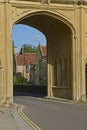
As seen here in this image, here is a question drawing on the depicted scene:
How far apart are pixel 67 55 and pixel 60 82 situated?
3.07 metres

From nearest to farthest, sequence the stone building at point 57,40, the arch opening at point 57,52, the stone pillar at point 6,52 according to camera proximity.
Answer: the stone pillar at point 6,52 → the stone building at point 57,40 → the arch opening at point 57,52

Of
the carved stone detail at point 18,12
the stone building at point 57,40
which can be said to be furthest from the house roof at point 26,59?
the carved stone detail at point 18,12

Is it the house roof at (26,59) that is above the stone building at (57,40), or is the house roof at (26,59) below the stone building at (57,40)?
above

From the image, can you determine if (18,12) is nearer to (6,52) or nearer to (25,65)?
(6,52)

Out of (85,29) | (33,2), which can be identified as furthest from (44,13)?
(85,29)

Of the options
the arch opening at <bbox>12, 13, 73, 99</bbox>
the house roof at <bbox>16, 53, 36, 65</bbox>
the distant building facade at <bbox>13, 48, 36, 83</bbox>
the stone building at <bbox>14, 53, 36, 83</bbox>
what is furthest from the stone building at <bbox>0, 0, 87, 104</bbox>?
the house roof at <bbox>16, 53, 36, 65</bbox>

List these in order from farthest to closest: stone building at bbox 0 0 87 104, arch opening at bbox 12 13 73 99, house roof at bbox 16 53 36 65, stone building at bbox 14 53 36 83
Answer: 1. house roof at bbox 16 53 36 65
2. stone building at bbox 14 53 36 83
3. arch opening at bbox 12 13 73 99
4. stone building at bbox 0 0 87 104

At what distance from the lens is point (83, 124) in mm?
18641

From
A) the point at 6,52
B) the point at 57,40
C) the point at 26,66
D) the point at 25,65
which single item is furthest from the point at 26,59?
the point at 6,52

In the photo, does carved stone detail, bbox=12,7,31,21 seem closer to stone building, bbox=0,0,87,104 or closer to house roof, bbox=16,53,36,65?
stone building, bbox=0,0,87,104

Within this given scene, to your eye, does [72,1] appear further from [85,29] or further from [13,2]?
[13,2]

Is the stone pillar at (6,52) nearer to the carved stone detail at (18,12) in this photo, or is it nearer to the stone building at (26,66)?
the carved stone detail at (18,12)

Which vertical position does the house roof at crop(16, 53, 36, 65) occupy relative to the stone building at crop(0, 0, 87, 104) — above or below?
above

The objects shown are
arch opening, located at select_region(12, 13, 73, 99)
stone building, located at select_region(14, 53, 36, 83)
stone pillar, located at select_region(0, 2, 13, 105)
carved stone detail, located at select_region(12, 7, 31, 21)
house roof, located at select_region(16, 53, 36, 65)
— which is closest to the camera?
stone pillar, located at select_region(0, 2, 13, 105)
